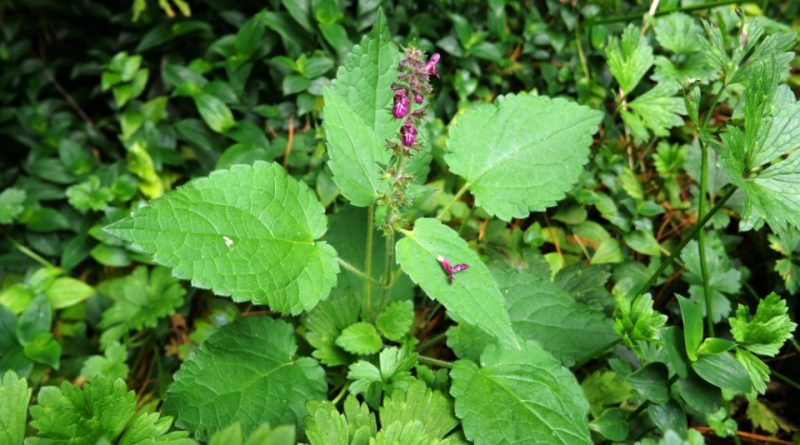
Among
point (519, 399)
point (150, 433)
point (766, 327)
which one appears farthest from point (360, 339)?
point (766, 327)

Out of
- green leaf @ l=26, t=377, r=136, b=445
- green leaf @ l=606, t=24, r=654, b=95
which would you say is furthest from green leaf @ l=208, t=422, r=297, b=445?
green leaf @ l=606, t=24, r=654, b=95

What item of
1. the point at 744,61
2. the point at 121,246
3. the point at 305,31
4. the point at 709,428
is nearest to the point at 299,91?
the point at 305,31

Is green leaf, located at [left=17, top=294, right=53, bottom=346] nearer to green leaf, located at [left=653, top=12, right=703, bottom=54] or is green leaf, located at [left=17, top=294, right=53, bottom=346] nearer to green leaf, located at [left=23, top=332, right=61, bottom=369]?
green leaf, located at [left=23, top=332, right=61, bottom=369]

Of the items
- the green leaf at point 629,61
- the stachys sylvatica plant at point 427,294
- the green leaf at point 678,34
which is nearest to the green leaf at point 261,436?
the stachys sylvatica plant at point 427,294

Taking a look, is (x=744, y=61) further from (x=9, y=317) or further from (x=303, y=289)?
(x=9, y=317)

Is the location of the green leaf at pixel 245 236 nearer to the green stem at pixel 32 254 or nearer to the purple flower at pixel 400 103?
the purple flower at pixel 400 103

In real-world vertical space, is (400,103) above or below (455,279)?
above

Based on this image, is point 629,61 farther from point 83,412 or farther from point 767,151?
point 83,412
